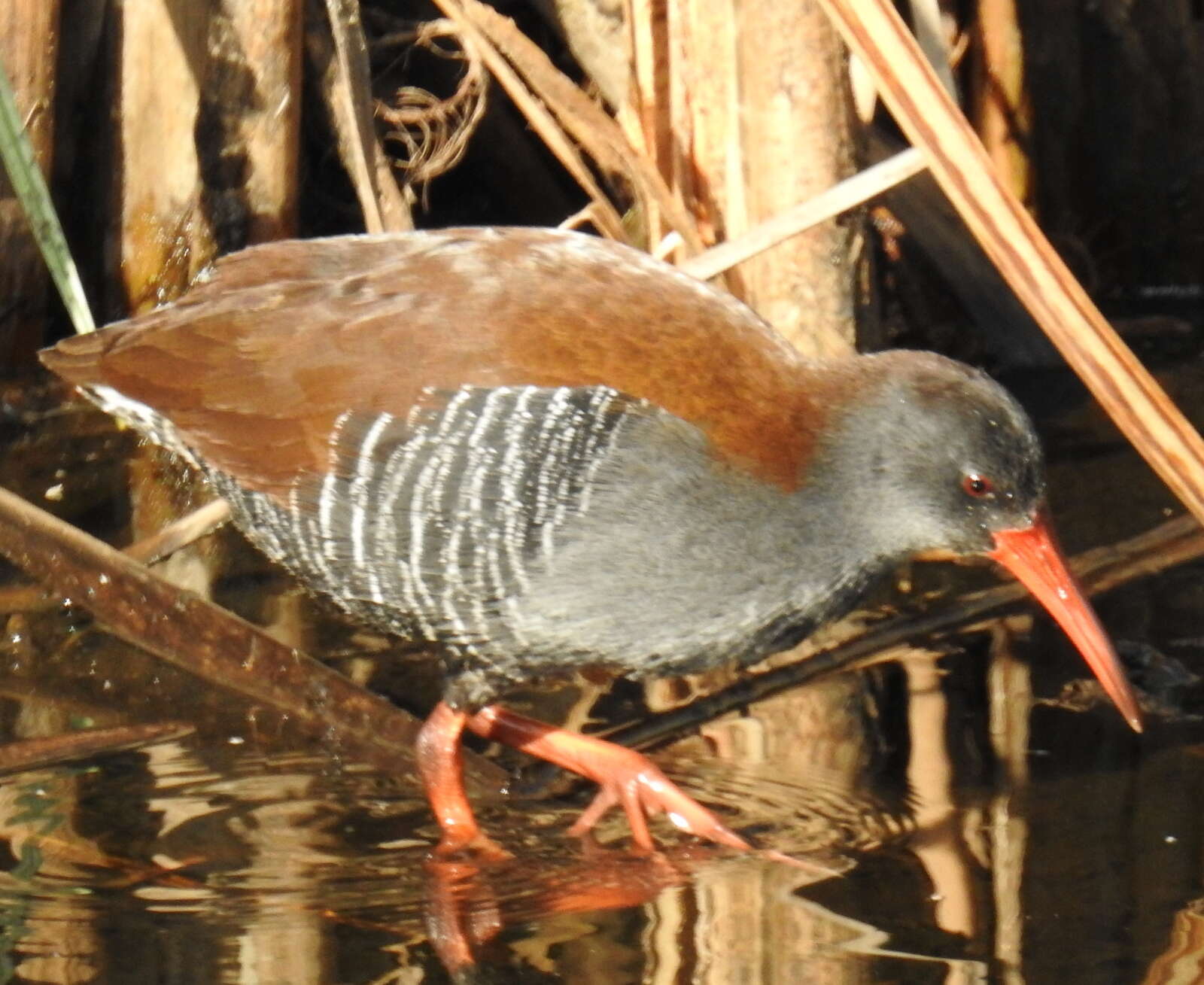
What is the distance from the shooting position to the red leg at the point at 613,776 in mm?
3615

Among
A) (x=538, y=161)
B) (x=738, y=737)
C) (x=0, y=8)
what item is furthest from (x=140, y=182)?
(x=738, y=737)

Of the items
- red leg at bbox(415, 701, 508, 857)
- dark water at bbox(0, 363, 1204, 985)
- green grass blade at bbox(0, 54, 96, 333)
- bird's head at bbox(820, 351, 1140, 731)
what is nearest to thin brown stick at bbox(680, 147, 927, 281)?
bird's head at bbox(820, 351, 1140, 731)

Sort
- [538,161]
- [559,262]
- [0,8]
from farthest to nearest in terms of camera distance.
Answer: [538,161] → [0,8] → [559,262]

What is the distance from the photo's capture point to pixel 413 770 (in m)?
3.89

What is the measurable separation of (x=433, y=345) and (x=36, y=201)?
4.46 feet

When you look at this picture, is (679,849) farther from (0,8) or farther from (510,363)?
(0,8)

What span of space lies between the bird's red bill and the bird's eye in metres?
0.10

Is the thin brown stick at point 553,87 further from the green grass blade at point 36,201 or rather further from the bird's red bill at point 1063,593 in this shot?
the bird's red bill at point 1063,593

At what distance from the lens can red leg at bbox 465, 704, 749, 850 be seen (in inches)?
142

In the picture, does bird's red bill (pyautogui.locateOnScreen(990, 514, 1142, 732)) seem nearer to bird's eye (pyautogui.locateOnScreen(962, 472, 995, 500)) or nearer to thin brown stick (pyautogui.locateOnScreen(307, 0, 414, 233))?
bird's eye (pyautogui.locateOnScreen(962, 472, 995, 500))

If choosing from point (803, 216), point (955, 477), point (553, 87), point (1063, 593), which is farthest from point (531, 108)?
point (1063, 593)

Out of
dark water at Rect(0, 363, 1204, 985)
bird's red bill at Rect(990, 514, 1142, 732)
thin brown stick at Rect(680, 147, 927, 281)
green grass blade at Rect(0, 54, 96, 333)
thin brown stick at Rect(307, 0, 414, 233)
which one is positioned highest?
thin brown stick at Rect(307, 0, 414, 233)

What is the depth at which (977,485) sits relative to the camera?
11.5 ft

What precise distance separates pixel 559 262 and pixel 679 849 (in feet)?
3.70
